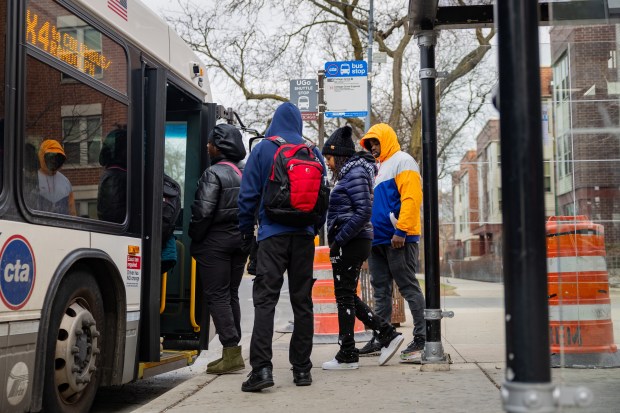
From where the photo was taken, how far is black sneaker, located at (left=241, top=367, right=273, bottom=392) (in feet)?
16.9

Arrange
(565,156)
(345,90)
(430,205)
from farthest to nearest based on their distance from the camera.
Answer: (345,90), (430,205), (565,156)

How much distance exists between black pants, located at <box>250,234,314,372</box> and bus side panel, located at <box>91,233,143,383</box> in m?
0.85

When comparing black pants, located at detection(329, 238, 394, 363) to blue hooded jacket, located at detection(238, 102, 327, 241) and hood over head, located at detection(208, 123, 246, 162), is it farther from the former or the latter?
hood over head, located at detection(208, 123, 246, 162)

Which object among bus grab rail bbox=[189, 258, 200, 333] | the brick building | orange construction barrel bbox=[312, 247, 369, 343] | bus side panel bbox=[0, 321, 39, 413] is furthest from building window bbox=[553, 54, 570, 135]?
orange construction barrel bbox=[312, 247, 369, 343]

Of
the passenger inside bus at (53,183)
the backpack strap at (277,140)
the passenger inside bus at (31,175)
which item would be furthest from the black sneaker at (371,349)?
the passenger inside bus at (31,175)

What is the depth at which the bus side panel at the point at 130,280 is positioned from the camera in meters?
5.20

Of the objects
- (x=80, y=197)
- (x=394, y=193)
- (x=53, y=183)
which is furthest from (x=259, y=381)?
(x=394, y=193)

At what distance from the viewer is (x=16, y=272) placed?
3861 mm

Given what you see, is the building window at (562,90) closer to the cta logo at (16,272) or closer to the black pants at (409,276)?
the black pants at (409,276)

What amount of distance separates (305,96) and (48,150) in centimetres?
1212

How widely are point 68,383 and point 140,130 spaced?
192 centimetres

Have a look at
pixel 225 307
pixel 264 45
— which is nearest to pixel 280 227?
pixel 225 307

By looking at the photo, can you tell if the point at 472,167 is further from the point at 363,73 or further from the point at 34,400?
the point at 363,73

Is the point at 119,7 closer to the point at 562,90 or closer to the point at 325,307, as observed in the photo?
the point at 562,90
